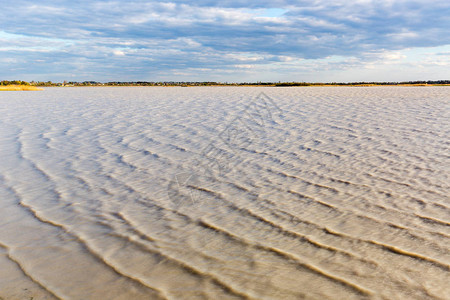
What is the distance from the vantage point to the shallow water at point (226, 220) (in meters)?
3.87

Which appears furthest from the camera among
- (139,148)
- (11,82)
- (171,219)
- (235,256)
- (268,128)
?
(11,82)

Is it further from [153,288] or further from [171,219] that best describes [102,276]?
[171,219]

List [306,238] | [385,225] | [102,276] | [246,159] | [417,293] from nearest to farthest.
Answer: [417,293] → [102,276] → [306,238] → [385,225] → [246,159]

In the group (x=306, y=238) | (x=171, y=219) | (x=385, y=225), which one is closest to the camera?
(x=306, y=238)

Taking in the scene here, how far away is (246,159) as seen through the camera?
956 centimetres

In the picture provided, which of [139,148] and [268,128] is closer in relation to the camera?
[139,148]

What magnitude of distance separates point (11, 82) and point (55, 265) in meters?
113

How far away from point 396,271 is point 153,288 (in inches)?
110

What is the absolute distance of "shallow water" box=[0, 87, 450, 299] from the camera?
387 centimetres

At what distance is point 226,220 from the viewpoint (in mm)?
5648

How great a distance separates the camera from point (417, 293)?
3.64 meters

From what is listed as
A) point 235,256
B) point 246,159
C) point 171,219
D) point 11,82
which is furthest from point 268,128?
point 11,82

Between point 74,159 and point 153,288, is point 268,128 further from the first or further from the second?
point 153,288

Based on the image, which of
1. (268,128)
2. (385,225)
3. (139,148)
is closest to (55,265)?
(385,225)
